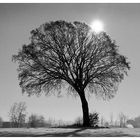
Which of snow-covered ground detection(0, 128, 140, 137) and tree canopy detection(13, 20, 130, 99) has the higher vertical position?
tree canopy detection(13, 20, 130, 99)

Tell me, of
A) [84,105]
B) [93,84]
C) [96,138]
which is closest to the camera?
[96,138]

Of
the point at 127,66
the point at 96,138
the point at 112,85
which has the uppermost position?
the point at 127,66

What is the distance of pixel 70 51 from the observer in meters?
22.2

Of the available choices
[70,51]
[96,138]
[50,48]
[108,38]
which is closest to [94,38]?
[108,38]

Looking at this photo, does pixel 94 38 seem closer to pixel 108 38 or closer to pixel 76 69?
pixel 108 38

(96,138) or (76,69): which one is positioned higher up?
(76,69)

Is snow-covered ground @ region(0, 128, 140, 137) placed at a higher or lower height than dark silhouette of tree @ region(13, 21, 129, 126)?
lower

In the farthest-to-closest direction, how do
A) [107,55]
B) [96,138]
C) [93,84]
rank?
[93,84]
[107,55]
[96,138]

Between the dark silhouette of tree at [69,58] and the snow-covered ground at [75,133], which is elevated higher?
the dark silhouette of tree at [69,58]

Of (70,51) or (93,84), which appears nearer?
(70,51)

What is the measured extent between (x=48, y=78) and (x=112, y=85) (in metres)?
6.63

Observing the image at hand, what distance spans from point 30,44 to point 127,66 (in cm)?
983

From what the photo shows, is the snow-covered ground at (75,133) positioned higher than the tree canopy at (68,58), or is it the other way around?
the tree canopy at (68,58)

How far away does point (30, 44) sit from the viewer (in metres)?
23.0
